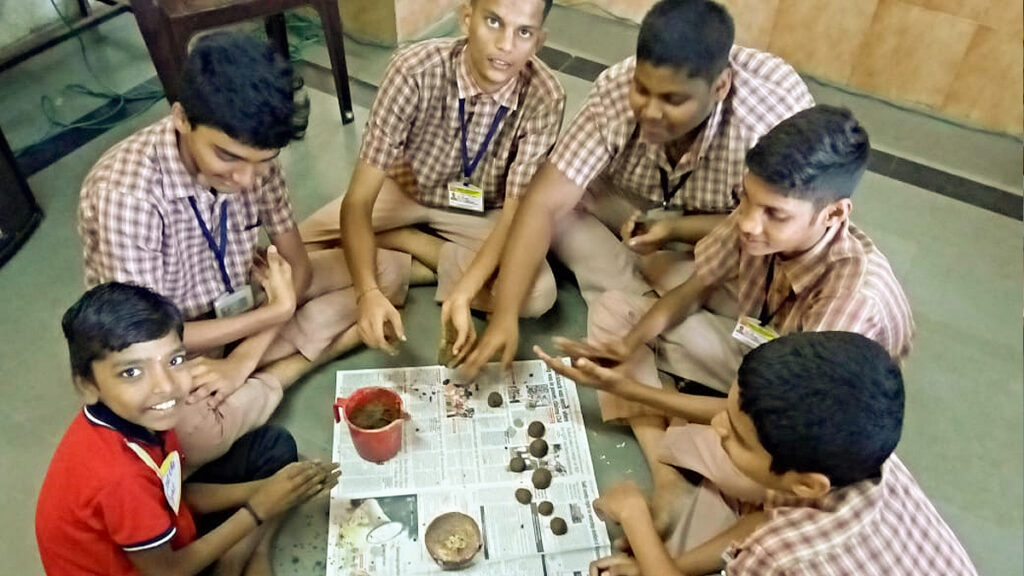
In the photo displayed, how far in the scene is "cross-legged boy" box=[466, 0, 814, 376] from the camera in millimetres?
1267

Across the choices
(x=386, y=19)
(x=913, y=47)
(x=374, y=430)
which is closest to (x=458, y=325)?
(x=374, y=430)

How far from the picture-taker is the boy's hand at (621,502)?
1.26 m

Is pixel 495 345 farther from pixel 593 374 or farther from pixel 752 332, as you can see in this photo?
pixel 752 332

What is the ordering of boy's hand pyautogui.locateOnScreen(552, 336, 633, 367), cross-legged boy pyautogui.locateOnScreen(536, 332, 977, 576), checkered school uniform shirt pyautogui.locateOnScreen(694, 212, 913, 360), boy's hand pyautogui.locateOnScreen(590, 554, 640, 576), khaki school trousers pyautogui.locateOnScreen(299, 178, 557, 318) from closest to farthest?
1. cross-legged boy pyautogui.locateOnScreen(536, 332, 977, 576)
2. checkered school uniform shirt pyautogui.locateOnScreen(694, 212, 913, 360)
3. boy's hand pyautogui.locateOnScreen(590, 554, 640, 576)
4. boy's hand pyautogui.locateOnScreen(552, 336, 633, 367)
5. khaki school trousers pyautogui.locateOnScreen(299, 178, 557, 318)

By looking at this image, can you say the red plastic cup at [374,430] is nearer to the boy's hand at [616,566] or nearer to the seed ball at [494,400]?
the seed ball at [494,400]

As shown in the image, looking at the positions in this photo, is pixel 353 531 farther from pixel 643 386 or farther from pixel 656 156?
pixel 656 156

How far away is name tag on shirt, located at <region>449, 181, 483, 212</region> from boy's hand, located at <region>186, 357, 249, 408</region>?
57 cm

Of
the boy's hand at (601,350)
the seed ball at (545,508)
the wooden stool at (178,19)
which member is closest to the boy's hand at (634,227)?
the boy's hand at (601,350)

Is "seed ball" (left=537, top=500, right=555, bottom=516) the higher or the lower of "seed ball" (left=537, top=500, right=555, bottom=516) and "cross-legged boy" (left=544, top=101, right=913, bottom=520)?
the lower

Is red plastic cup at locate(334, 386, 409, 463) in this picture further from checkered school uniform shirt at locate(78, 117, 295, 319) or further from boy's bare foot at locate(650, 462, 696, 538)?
boy's bare foot at locate(650, 462, 696, 538)

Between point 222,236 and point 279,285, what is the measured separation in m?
0.13

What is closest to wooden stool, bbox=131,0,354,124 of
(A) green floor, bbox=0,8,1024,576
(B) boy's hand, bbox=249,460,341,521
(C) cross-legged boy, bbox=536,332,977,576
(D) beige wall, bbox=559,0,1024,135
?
(A) green floor, bbox=0,8,1024,576

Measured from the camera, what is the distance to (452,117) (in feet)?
5.12

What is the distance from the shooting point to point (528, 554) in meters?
1.27
